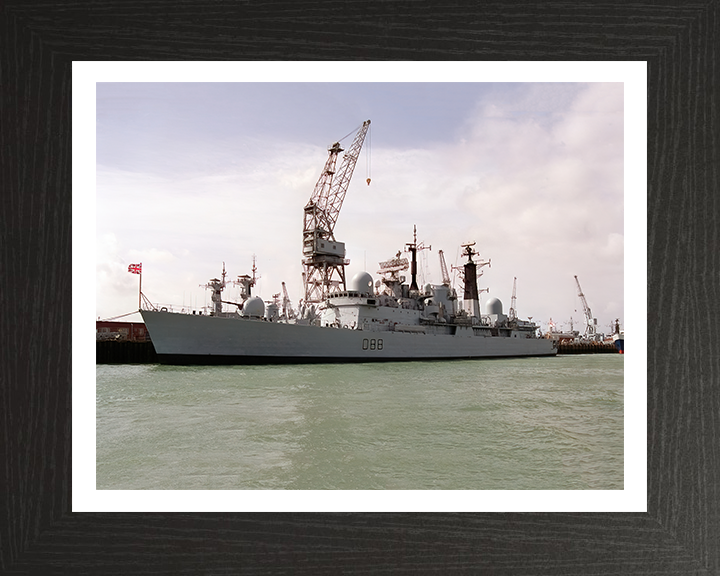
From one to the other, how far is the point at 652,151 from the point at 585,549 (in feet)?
4.96

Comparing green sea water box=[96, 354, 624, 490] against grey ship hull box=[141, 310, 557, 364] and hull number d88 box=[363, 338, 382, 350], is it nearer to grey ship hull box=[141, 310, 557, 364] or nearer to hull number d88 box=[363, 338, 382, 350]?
grey ship hull box=[141, 310, 557, 364]

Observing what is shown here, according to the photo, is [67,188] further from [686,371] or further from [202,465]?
[686,371]

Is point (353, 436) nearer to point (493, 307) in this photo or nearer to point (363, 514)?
point (363, 514)

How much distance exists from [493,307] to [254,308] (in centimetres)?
1042

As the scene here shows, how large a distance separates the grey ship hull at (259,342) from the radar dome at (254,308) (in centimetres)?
89

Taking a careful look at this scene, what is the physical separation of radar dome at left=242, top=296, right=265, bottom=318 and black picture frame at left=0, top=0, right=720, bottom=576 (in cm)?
967

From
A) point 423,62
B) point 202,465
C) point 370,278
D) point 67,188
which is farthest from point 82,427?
point 370,278

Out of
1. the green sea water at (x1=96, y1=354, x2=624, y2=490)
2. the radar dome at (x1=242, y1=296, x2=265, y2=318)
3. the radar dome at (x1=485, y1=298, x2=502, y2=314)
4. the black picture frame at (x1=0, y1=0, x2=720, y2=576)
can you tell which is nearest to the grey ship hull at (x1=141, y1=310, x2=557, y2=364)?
the radar dome at (x1=242, y1=296, x2=265, y2=318)

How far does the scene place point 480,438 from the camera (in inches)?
148

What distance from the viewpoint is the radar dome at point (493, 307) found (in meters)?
17.5

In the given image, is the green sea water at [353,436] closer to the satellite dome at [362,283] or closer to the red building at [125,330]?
the satellite dome at [362,283]

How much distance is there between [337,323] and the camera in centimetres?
1193

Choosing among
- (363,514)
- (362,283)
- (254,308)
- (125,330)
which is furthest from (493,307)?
(363,514)

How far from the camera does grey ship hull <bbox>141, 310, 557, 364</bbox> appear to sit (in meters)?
10.0
